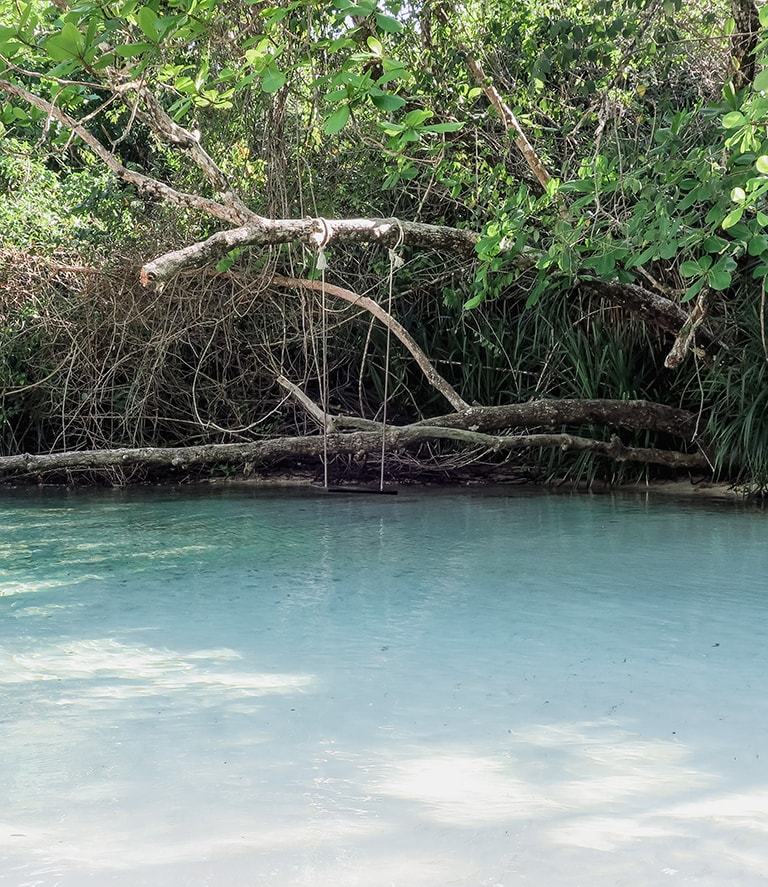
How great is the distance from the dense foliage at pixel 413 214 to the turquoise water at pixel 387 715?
5.22 feet

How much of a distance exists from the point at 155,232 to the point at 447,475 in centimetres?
258

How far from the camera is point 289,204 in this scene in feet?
20.3

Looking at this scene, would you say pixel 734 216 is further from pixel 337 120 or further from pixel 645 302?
pixel 645 302

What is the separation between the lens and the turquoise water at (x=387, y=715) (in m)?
1.52

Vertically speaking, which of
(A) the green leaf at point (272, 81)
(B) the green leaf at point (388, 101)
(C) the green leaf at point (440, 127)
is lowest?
(B) the green leaf at point (388, 101)

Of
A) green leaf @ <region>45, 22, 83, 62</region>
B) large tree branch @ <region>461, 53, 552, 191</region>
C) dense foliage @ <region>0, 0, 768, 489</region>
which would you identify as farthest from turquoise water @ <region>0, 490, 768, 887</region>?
large tree branch @ <region>461, 53, 552, 191</region>

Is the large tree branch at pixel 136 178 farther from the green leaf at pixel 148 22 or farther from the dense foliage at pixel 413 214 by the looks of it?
the green leaf at pixel 148 22

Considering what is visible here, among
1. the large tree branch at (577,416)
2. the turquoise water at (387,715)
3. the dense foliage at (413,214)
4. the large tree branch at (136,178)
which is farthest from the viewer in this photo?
the large tree branch at (577,416)

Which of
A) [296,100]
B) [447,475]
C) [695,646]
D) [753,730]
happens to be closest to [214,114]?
[296,100]

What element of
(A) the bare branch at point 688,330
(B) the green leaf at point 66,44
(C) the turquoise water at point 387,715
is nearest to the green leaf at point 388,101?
(B) the green leaf at point 66,44

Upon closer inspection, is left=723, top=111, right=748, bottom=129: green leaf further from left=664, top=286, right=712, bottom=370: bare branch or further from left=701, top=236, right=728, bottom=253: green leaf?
left=664, top=286, right=712, bottom=370: bare branch

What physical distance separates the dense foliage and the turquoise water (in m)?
1.59

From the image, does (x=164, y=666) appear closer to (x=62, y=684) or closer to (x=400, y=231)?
(x=62, y=684)

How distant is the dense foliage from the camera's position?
4.46 metres
